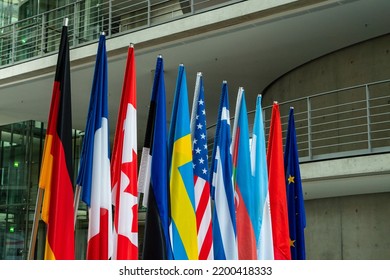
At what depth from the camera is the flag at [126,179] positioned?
Result: 5871mm

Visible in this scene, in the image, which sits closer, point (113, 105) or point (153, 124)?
point (153, 124)

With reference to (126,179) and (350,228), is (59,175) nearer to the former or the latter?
(126,179)

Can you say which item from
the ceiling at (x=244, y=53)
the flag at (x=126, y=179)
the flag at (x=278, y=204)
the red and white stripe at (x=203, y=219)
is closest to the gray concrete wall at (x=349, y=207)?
the ceiling at (x=244, y=53)

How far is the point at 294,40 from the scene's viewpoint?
565 inches

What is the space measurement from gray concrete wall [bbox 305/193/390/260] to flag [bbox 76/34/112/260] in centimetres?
919

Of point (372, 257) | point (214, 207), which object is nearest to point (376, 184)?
point (372, 257)

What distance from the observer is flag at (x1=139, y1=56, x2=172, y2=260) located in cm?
591

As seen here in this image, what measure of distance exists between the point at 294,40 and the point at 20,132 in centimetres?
1309

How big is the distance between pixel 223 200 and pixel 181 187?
90 cm

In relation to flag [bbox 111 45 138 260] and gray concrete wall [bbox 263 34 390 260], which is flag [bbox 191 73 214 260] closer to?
flag [bbox 111 45 138 260]

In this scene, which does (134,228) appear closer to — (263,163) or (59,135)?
(59,135)

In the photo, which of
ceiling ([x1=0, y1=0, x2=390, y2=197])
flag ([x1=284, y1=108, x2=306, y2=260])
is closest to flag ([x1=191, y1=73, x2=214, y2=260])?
flag ([x1=284, y1=108, x2=306, y2=260])

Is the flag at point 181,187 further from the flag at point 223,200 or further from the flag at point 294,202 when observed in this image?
the flag at point 294,202

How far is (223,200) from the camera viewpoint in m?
7.00
